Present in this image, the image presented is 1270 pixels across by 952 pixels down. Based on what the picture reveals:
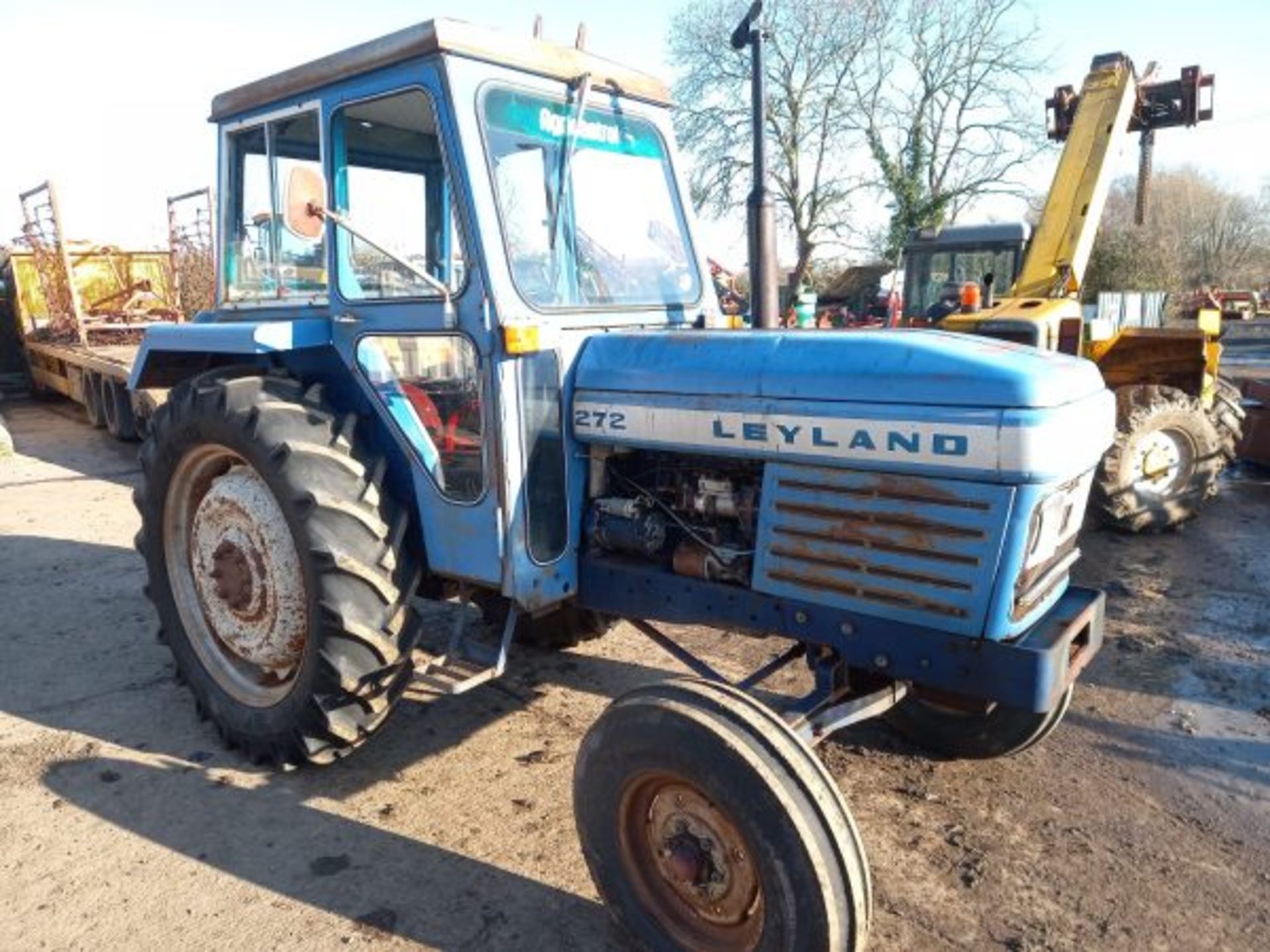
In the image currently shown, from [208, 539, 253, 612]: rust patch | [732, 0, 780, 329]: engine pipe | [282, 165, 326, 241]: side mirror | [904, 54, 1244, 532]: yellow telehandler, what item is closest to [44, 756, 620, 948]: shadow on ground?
[208, 539, 253, 612]: rust patch

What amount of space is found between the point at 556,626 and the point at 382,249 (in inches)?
78.8

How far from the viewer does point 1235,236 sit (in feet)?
138

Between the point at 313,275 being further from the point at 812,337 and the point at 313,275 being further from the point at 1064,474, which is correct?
the point at 1064,474

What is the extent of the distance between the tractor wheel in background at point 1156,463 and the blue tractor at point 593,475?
357 cm

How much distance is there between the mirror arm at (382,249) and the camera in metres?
2.56

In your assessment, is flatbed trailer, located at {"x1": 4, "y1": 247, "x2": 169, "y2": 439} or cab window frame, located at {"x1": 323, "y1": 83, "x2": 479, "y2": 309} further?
flatbed trailer, located at {"x1": 4, "y1": 247, "x2": 169, "y2": 439}

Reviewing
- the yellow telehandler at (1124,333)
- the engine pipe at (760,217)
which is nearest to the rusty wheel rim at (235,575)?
the engine pipe at (760,217)

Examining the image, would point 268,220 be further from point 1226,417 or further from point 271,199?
point 1226,417

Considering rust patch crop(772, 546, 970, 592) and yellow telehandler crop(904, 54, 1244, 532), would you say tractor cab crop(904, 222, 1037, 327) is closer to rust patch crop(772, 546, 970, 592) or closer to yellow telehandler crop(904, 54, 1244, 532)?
yellow telehandler crop(904, 54, 1244, 532)

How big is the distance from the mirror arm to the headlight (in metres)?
1.74

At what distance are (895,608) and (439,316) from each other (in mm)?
1574

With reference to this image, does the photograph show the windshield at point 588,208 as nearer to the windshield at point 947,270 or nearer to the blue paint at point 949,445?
the blue paint at point 949,445

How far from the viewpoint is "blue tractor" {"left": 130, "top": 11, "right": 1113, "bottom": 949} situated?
2148 mm

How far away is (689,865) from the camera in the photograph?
217 centimetres
